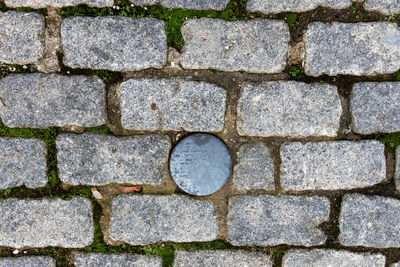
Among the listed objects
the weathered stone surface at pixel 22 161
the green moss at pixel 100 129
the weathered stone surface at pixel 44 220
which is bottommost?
the weathered stone surface at pixel 44 220

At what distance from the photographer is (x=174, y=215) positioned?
2367 mm

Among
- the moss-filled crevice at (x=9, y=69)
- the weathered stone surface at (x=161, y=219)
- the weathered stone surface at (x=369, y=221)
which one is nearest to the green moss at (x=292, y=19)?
the weathered stone surface at (x=369, y=221)

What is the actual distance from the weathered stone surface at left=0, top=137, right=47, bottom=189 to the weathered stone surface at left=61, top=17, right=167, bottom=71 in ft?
2.14

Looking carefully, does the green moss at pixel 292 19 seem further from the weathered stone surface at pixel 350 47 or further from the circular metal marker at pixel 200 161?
the circular metal marker at pixel 200 161

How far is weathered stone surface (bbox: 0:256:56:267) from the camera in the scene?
240cm

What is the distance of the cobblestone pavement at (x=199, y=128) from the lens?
223cm

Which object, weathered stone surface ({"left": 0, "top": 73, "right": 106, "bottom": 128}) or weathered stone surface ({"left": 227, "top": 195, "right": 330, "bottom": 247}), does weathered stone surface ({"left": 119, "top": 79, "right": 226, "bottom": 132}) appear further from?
weathered stone surface ({"left": 227, "top": 195, "right": 330, "bottom": 247})

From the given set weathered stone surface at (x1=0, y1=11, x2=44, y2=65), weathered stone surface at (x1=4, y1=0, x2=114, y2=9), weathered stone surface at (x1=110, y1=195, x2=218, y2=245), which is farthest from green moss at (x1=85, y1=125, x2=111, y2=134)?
weathered stone surface at (x1=4, y1=0, x2=114, y2=9)

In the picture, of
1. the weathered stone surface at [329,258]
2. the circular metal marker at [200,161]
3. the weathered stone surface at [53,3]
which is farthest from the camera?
the weathered stone surface at [329,258]

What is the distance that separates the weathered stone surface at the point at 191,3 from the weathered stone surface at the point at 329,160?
110cm

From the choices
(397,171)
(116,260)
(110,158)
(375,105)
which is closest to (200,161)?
(110,158)

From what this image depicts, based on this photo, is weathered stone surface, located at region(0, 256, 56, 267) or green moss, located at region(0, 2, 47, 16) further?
weathered stone surface, located at region(0, 256, 56, 267)

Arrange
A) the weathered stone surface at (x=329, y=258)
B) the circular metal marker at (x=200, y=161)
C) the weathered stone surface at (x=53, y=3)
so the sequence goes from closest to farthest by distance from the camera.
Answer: the weathered stone surface at (x=53, y=3) → the circular metal marker at (x=200, y=161) → the weathered stone surface at (x=329, y=258)

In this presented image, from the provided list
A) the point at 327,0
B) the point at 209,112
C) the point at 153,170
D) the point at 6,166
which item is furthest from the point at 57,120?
the point at 327,0
